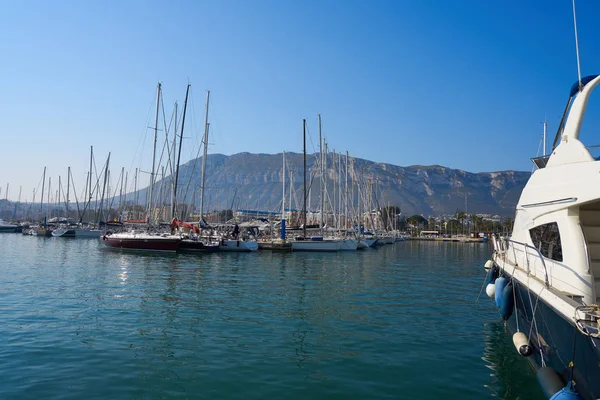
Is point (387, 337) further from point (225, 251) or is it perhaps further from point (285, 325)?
point (225, 251)

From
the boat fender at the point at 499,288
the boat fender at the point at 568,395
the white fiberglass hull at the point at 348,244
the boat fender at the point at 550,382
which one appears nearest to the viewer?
the boat fender at the point at 568,395

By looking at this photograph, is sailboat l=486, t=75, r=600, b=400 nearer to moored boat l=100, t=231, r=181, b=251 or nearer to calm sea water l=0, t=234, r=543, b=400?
calm sea water l=0, t=234, r=543, b=400

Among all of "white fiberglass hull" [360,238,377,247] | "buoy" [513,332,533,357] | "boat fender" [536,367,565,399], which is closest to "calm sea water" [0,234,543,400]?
"buoy" [513,332,533,357]

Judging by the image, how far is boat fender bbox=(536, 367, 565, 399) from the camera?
679 centimetres

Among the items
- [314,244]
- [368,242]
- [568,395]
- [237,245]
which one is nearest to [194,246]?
[237,245]

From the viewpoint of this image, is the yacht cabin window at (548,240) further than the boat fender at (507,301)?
No

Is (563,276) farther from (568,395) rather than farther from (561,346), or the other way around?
(568,395)

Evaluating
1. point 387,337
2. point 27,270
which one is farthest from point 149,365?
point 27,270

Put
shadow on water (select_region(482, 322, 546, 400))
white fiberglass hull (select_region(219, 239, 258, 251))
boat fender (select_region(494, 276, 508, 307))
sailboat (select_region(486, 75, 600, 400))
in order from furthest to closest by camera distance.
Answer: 1. white fiberglass hull (select_region(219, 239, 258, 251))
2. boat fender (select_region(494, 276, 508, 307))
3. shadow on water (select_region(482, 322, 546, 400))
4. sailboat (select_region(486, 75, 600, 400))

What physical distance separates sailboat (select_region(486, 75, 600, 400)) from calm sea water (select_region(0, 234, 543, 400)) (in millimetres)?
1575

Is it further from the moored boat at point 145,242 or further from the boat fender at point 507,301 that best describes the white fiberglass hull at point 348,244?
the boat fender at point 507,301

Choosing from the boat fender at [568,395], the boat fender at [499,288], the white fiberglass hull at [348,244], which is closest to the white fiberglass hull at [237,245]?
the white fiberglass hull at [348,244]

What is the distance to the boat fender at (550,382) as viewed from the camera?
679 centimetres

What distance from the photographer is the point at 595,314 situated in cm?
636
